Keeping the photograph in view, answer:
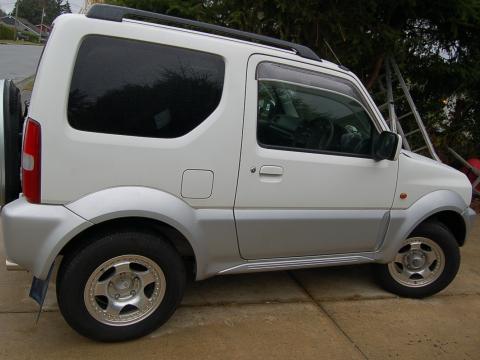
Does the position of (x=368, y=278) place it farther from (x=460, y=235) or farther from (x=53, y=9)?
(x=53, y=9)

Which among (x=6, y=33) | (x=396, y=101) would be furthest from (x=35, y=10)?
(x=396, y=101)

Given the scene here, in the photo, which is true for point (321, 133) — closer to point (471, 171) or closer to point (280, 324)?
point (280, 324)

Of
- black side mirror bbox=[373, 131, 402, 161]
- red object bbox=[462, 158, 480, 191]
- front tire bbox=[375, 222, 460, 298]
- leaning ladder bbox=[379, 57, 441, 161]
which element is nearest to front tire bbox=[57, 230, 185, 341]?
black side mirror bbox=[373, 131, 402, 161]

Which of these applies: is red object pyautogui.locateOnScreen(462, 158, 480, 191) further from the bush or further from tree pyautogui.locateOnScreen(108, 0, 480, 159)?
the bush

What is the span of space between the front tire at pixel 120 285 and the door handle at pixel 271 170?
30.3 inches

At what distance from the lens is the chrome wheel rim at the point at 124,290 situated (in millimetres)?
3112

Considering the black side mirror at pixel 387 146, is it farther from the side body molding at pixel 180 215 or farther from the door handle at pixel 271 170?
the side body molding at pixel 180 215

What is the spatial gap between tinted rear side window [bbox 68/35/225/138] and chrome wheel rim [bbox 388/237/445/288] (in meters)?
2.13

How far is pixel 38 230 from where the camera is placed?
2.90m

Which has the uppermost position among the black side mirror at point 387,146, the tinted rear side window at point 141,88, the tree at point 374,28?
the tree at point 374,28

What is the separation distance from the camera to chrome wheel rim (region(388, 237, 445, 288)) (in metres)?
4.23

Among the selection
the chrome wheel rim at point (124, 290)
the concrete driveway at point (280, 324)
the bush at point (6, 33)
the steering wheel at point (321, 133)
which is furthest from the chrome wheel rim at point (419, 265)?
the bush at point (6, 33)

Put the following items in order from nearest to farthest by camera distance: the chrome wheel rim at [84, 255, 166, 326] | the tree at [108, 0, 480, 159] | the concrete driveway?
the chrome wheel rim at [84, 255, 166, 326] < the concrete driveway < the tree at [108, 0, 480, 159]

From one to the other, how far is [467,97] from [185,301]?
6437 millimetres
